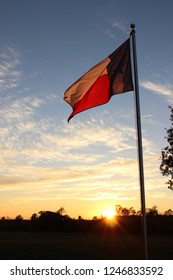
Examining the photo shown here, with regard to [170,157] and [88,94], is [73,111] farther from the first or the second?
[170,157]

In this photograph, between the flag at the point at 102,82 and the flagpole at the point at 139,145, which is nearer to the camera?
the flagpole at the point at 139,145

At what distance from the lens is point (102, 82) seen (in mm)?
15133

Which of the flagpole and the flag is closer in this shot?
the flagpole

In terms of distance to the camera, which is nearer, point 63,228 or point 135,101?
point 135,101

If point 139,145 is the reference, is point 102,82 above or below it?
above

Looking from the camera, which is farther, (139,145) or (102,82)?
(102,82)

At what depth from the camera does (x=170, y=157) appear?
5459 cm

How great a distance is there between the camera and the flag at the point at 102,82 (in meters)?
14.9

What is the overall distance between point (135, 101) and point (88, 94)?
73.6 inches

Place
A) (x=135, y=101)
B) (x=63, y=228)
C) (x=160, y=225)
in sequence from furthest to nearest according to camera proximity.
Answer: (x=63, y=228), (x=160, y=225), (x=135, y=101)

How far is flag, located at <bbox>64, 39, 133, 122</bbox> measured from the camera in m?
14.9
